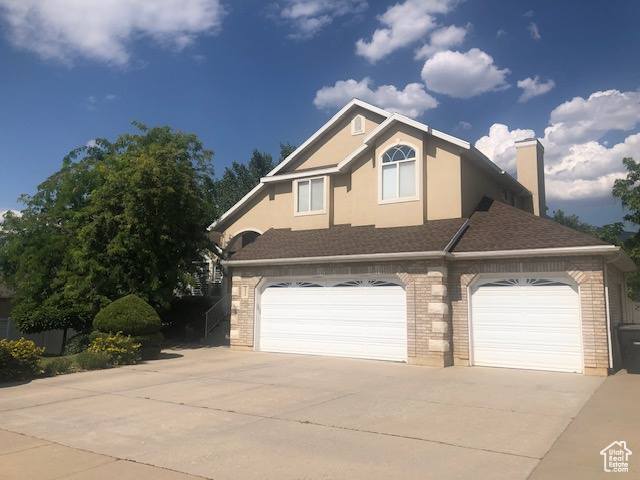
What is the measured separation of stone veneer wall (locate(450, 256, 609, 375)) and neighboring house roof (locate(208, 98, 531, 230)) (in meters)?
4.19

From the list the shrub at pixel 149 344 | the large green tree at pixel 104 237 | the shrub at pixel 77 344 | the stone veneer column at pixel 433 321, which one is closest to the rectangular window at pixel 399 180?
the stone veneer column at pixel 433 321

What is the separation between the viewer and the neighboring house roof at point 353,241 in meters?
14.8

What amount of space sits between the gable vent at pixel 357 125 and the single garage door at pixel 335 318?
692 centimetres

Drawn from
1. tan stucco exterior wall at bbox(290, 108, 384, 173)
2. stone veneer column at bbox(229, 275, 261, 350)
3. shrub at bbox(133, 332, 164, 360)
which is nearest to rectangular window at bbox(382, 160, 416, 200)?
tan stucco exterior wall at bbox(290, 108, 384, 173)

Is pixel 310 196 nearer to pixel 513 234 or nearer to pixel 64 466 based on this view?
pixel 513 234

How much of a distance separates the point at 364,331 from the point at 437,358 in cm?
243

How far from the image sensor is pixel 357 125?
20.3 metres

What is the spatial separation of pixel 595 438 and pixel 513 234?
26.7 feet

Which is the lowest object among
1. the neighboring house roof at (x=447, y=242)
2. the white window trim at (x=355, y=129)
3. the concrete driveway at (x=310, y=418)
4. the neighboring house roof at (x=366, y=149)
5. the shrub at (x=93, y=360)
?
the concrete driveway at (x=310, y=418)

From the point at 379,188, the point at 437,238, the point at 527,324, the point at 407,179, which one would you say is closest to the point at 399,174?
the point at 407,179

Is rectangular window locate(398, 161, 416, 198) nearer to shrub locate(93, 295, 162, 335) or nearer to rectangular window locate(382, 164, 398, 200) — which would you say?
rectangular window locate(382, 164, 398, 200)

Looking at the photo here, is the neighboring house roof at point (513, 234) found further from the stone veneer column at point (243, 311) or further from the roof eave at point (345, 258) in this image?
the stone veneer column at point (243, 311)

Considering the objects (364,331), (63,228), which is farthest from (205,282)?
(364,331)

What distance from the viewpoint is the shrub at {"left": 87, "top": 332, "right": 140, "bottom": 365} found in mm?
14759
